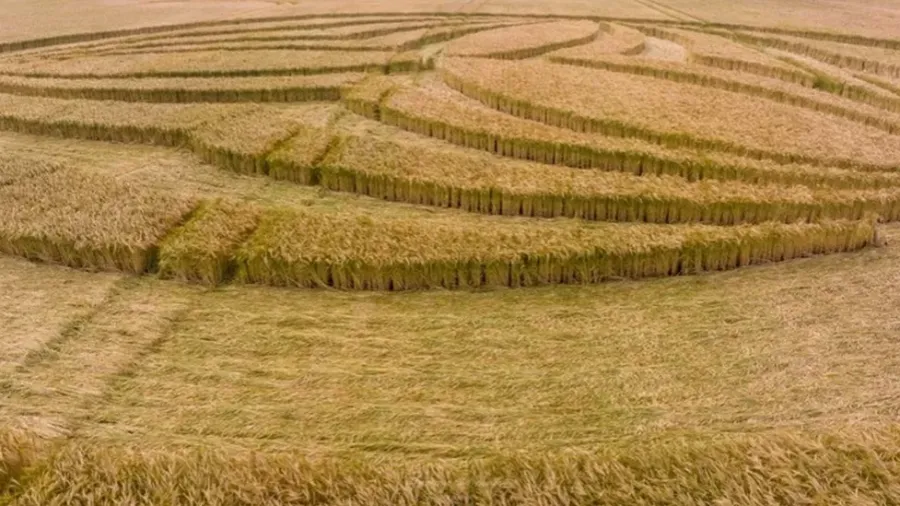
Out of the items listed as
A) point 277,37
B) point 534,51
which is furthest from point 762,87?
point 277,37

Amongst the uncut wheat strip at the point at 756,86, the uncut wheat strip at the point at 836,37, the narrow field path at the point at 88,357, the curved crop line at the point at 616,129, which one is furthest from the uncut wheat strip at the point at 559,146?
the uncut wheat strip at the point at 836,37

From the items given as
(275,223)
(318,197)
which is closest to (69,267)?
(275,223)

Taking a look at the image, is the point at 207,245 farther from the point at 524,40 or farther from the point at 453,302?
the point at 524,40

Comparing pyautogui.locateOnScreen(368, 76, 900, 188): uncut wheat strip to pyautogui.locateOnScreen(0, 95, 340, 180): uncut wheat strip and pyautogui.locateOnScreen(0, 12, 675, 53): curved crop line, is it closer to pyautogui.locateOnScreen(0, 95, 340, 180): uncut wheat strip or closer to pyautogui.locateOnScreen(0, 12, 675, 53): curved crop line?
pyautogui.locateOnScreen(0, 95, 340, 180): uncut wheat strip

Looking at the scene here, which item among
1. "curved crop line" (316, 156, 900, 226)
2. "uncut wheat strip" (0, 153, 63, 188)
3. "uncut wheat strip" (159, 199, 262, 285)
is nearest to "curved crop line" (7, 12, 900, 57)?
"uncut wheat strip" (0, 153, 63, 188)

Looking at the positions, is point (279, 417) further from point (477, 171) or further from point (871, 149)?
point (871, 149)
